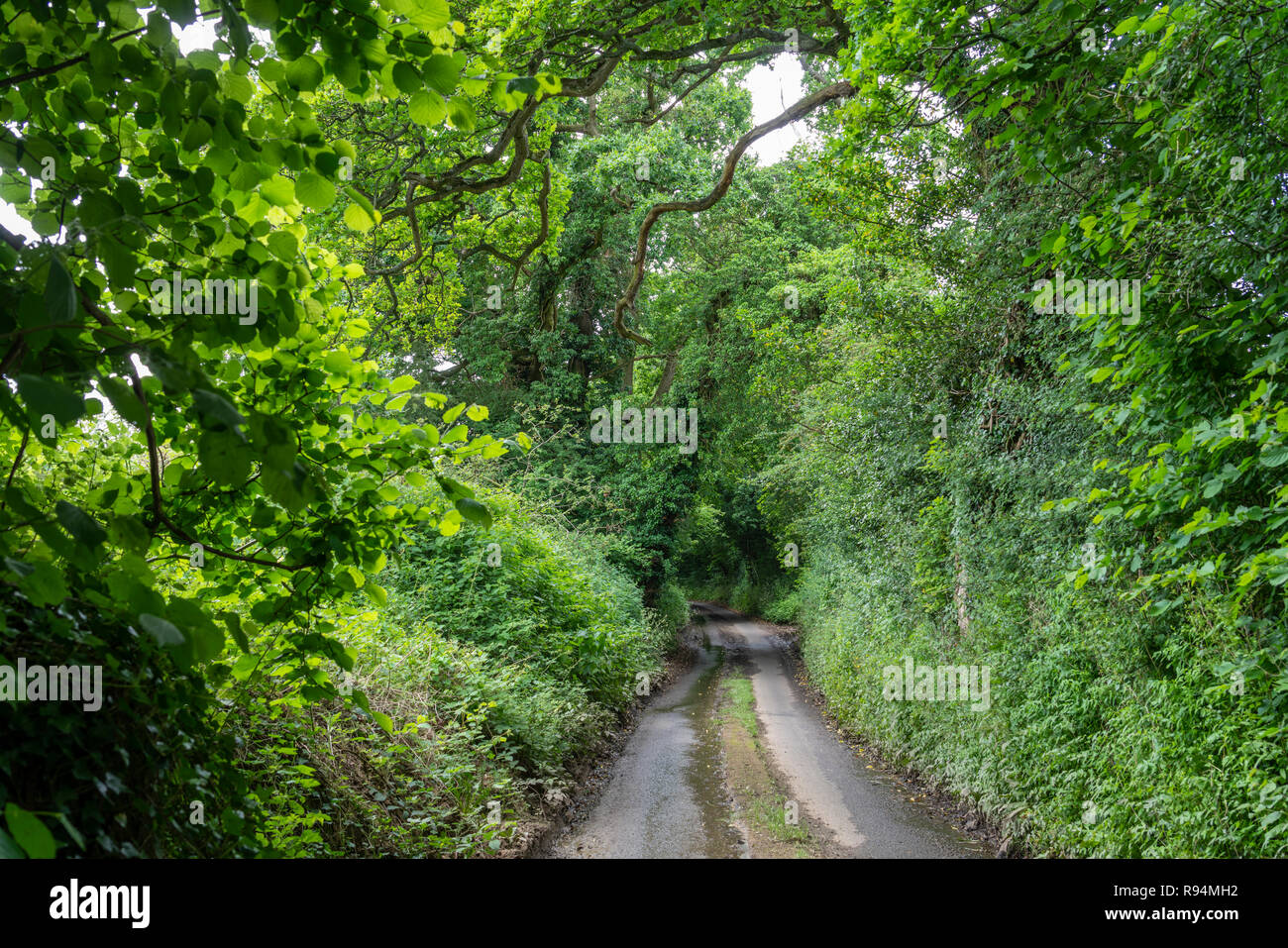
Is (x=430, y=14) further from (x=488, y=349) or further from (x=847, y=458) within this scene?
(x=488, y=349)

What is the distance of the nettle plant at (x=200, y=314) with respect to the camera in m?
1.54

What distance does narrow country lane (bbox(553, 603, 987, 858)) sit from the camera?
7.09 m

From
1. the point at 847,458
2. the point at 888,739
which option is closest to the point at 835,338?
the point at 847,458

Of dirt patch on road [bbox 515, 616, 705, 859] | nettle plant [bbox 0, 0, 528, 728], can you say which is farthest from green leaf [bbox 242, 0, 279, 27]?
dirt patch on road [bbox 515, 616, 705, 859]

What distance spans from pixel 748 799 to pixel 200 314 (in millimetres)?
8022

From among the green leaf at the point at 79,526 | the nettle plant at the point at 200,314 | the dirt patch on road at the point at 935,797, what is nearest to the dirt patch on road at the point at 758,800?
the dirt patch on road at the point at 935,797

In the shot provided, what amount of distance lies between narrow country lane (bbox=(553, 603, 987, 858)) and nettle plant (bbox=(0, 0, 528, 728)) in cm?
518

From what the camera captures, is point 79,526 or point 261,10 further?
point 261,10

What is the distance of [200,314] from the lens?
2.04m

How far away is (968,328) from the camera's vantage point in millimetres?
9094

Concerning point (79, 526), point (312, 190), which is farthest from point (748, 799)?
point (79, 526)

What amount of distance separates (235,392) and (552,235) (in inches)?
468

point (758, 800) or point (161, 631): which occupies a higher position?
point (161, 631)

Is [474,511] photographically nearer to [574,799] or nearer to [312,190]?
[312,190]
